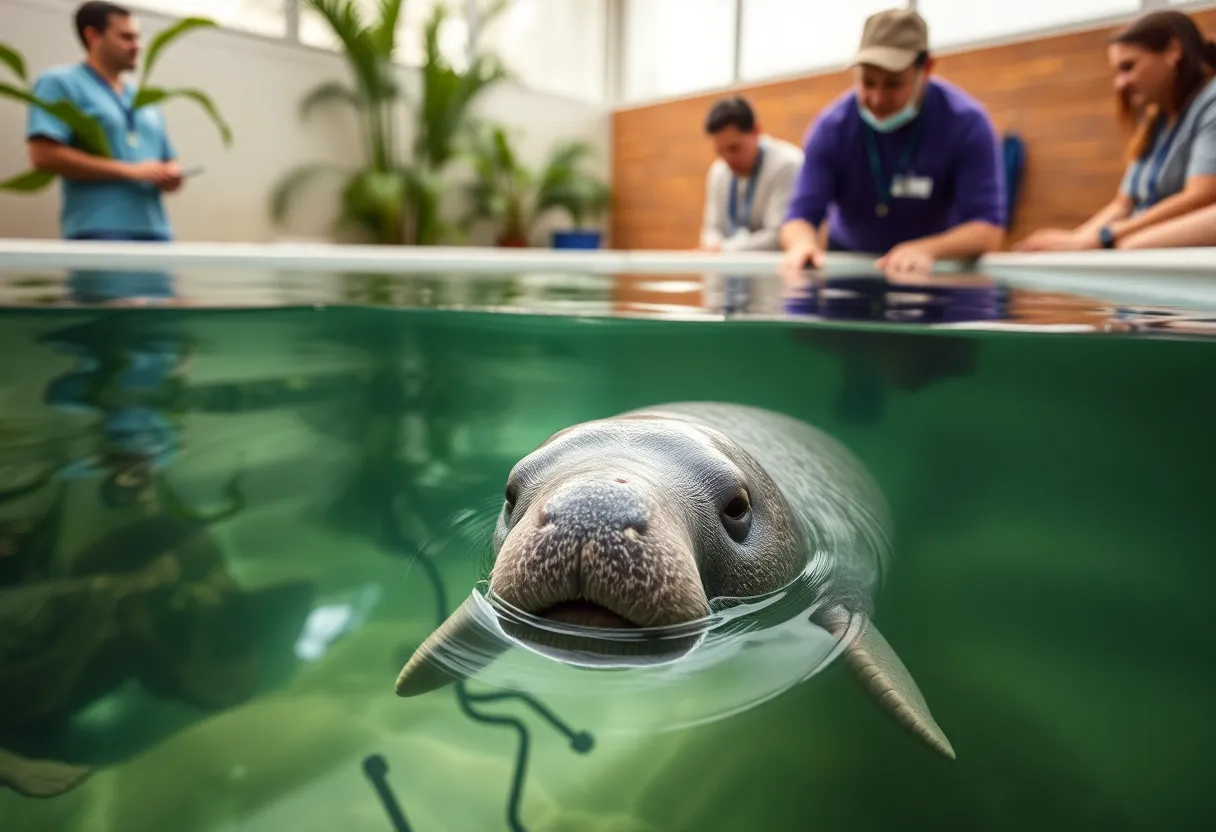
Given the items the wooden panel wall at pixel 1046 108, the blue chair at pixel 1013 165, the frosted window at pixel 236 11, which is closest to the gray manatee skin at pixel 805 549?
the wooden panel wall at pixel 1046 108

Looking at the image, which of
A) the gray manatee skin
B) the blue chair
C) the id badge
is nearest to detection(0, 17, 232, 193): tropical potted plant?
the id badge

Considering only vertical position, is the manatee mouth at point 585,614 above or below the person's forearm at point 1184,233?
below

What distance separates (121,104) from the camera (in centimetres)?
627

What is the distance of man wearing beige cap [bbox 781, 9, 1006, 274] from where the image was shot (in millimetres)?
4703

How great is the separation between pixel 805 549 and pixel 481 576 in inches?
28.7

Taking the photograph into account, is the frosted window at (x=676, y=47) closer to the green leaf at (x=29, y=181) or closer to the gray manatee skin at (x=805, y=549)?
the green leaf at (x=29, y=181)

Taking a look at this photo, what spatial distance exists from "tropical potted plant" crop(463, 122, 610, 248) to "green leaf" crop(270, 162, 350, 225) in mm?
1985

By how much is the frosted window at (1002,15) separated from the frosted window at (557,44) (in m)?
6.07

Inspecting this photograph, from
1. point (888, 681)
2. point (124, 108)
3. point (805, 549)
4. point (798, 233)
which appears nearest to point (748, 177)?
point (798, 233)

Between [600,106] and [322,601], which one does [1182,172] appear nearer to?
[322,601]

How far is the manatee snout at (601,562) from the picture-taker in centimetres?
128

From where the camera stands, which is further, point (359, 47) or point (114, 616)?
point (359, 47)

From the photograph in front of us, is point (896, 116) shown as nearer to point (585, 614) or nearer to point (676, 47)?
point (585, 614)

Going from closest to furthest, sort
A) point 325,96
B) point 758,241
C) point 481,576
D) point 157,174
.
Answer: point 481,576 < point 157,174 < point 758,241 < point 325,96
